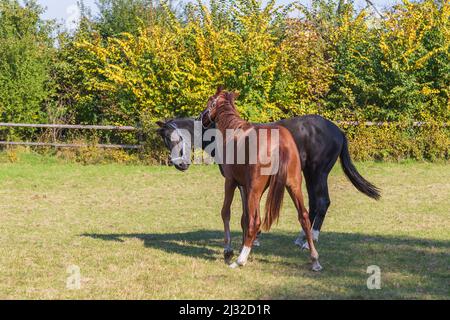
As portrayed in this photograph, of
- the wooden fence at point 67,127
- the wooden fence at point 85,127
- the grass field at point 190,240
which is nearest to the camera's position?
the grass field at point 190,240

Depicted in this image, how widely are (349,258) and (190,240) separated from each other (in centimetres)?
250

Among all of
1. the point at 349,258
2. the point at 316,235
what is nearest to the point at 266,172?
the point at 349,258

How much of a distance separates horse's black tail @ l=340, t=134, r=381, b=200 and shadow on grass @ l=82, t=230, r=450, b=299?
676 millimetres

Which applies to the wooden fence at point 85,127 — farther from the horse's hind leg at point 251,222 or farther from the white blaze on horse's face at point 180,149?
the horse's hind leg at point 251,222

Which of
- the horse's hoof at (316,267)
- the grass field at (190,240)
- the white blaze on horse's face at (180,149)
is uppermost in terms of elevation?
the white blaze on horse's face at (180,149)

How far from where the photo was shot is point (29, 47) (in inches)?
863

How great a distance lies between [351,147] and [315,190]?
408 inches

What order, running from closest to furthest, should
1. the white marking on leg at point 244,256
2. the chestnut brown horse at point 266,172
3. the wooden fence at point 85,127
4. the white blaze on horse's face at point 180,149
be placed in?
the chestnut brown horse at point 266,172
the white marking on leg at point 244,256
the white blaze on horse's face at point 180,149
the wooden fence at point 85,127

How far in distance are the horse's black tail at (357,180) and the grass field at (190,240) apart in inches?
26.7

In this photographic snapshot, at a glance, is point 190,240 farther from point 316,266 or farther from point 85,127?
point 85,127

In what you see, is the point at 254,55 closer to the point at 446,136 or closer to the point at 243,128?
the point at 446,136

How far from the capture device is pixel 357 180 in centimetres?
941

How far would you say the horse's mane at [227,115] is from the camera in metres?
7.68

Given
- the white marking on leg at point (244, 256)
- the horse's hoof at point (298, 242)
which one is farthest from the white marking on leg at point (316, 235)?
the white marking on leg at point (244, 256)
